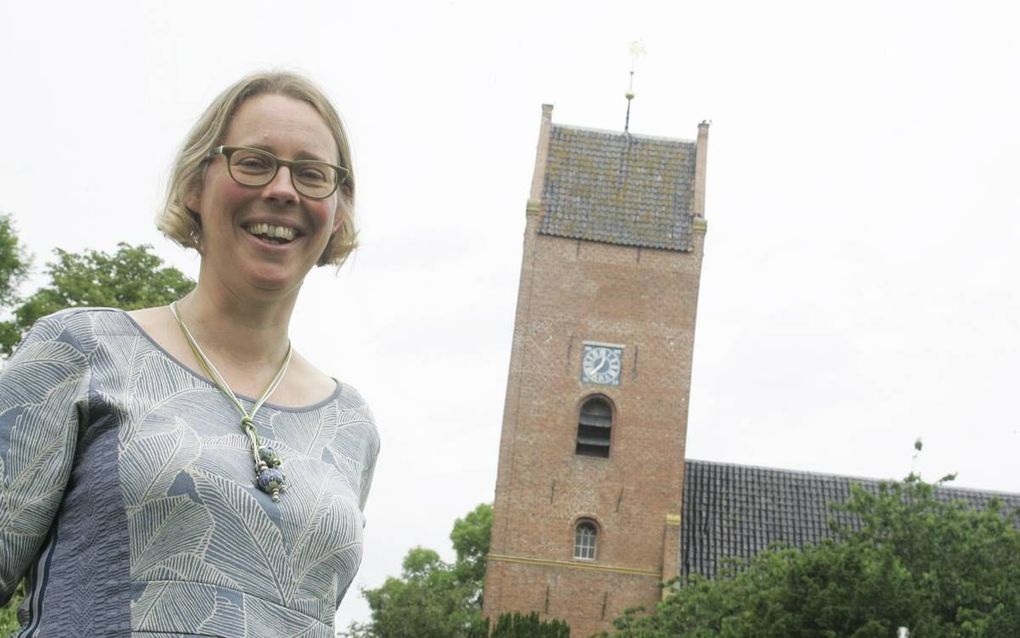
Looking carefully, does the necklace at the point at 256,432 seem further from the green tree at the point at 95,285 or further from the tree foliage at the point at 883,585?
the green tree at the point at 95,285

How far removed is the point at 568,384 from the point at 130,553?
3248 centimetres

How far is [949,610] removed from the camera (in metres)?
23.5

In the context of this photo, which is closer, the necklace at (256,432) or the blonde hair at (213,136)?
the necklace at (256,432)

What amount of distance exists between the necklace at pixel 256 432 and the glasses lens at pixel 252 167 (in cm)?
20

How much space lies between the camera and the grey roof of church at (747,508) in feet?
114

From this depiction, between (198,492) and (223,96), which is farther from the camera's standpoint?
(223,96)

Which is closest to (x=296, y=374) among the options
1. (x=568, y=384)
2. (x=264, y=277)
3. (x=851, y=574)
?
(x=264, y=277)

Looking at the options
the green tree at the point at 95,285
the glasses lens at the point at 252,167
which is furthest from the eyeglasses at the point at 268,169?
the green tree at the point at 95,285

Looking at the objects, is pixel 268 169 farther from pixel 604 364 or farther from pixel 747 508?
pixel 747 508

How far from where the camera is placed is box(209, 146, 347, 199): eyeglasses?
231cm

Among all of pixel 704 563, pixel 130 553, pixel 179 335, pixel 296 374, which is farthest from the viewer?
pixel 704 563

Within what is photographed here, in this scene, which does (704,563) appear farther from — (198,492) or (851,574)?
(198,492)

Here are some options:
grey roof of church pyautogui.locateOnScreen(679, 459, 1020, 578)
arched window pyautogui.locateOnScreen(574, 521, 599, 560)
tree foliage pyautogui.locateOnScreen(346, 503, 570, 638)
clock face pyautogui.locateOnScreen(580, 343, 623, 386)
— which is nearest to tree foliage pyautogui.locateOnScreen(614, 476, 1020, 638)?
tree foliage pyautogui.locateOnScreen(346, 503, 570, 638)

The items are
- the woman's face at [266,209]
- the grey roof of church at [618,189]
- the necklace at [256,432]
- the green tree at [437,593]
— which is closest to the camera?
the necklace at [256,432]
